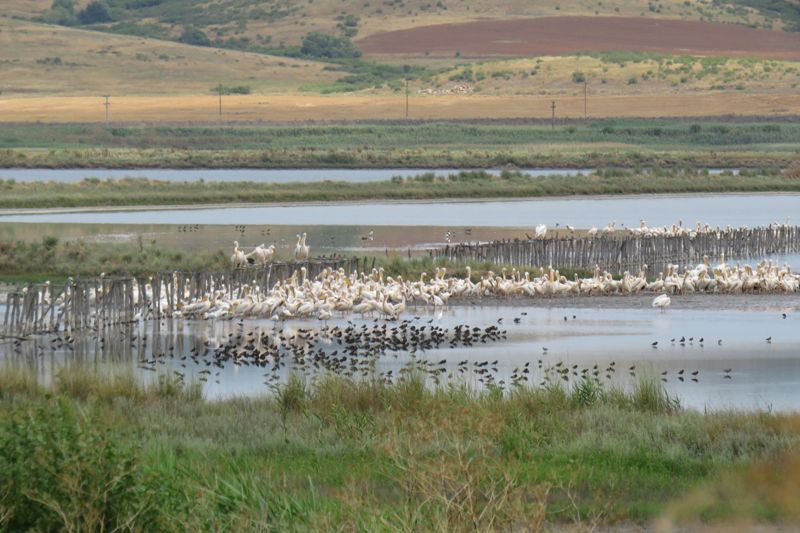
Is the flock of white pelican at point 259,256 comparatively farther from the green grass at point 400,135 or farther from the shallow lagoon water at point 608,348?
the green grass at point 400,135

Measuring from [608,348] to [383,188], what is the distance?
Answer: 41.2m

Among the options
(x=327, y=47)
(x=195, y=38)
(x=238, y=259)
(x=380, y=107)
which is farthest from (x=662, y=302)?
(x=195, y=38)

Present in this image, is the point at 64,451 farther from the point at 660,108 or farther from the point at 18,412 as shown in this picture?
the point at 660,108

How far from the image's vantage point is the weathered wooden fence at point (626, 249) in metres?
37.3

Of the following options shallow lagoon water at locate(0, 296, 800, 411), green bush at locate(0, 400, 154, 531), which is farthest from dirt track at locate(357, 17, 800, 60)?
green bush at locate(0, 400, 154, 531)

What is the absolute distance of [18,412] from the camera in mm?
11633

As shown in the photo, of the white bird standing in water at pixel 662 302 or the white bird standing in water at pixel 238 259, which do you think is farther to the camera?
the white bird standing in water at pixel 238 259

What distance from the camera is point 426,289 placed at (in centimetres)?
3002

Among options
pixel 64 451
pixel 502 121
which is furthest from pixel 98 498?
pixel 502 121

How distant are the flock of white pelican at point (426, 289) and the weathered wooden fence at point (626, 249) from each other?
6.69 feet

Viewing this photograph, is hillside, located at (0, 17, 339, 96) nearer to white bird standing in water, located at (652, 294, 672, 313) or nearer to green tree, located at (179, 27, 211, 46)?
green tree, located at (179, 27, 211, 46)

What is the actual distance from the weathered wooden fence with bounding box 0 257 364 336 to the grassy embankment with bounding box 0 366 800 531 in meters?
6.92

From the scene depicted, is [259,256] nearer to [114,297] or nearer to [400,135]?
[114,297]

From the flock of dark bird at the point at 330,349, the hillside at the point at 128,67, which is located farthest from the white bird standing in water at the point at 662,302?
the hillside at the point at 128,67
